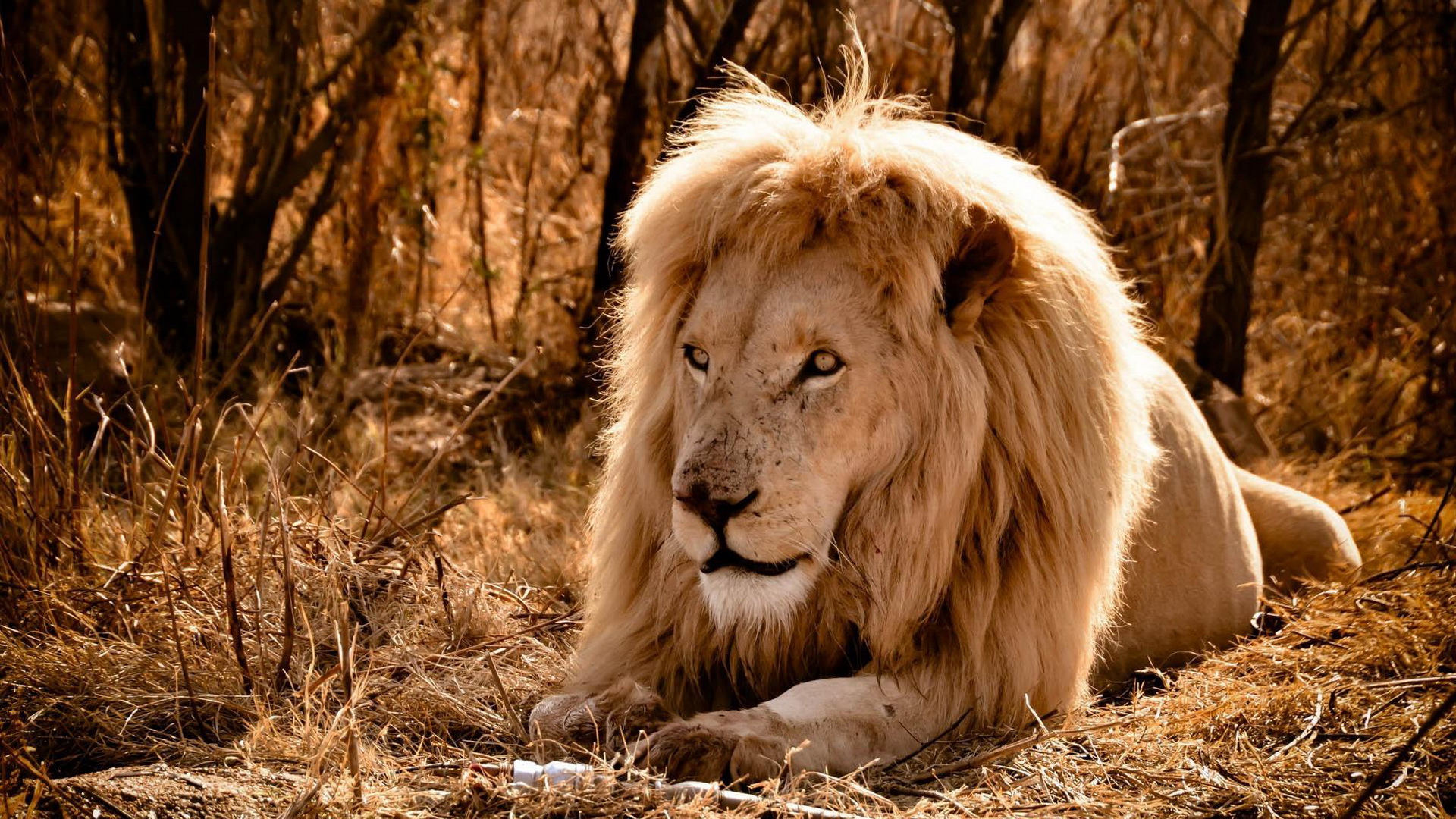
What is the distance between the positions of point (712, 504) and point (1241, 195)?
4.26m

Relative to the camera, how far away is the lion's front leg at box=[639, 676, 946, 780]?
8.52 ft

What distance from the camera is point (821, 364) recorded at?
113 inches

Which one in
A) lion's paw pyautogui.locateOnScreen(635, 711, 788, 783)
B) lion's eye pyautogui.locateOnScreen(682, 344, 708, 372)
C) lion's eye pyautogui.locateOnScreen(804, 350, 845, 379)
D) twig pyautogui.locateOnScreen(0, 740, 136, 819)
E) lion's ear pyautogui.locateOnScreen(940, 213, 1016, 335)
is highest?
lion's ear pyautogui.locateOnScreen(940, 213, 1016, 335)

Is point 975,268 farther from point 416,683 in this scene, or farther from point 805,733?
point 416,683

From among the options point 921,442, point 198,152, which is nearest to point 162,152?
point 198,152

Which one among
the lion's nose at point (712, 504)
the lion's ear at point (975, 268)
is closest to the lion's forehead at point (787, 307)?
the lion's ear at point (975, 268)

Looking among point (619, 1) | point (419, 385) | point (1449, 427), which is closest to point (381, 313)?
point (419, 385)

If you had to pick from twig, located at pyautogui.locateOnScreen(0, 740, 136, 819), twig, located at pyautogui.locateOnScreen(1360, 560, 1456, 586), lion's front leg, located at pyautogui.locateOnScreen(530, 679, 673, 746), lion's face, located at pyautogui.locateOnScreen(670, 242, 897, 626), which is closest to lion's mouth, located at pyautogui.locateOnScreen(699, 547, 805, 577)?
lion's face, located at pyautogui.locateOnScreen(670, 242, 897, 626)

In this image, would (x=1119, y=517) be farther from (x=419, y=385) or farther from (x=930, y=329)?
(x=419, y=385)

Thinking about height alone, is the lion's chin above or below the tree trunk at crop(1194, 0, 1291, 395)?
below

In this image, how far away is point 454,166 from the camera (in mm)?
7055

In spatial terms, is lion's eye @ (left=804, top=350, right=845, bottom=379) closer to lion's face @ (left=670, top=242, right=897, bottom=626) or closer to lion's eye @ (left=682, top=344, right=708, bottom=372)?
lion's face @ (left=670, top=242, right=897, bottom=626)

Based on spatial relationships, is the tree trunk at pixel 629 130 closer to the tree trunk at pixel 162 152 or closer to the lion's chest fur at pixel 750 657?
the tree trunk at pixel 162 152

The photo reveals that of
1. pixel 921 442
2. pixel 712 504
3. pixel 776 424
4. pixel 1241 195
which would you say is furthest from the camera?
pixel 1241 195
